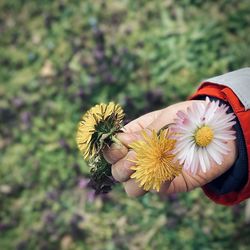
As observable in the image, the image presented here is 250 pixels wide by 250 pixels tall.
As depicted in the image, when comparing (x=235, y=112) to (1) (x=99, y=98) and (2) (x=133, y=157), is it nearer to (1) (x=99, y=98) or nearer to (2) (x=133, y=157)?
(2) (x=133, y=157)

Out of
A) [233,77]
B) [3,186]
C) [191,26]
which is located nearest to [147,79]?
[191,26]

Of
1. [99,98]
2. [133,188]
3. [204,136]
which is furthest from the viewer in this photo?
[99,98]

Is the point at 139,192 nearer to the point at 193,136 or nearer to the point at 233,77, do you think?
the point at 193,136

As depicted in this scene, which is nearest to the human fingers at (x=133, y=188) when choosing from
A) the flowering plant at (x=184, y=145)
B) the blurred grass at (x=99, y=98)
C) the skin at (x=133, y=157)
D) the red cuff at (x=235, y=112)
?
the skin at (x=133, y=157)

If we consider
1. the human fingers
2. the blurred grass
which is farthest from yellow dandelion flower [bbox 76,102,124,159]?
the blurred grass

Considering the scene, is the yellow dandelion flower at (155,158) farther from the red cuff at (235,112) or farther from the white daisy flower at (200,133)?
the red cuff at (235,112)

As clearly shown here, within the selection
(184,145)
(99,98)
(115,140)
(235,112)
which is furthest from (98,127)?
(99,98)

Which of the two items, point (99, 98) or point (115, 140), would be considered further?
point (99, 98)

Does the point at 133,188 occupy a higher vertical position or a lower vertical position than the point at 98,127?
lower

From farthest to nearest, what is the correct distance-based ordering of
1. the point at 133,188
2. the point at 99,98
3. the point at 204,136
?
the point at 99,98 → the point at 133,188 → the point at 204,136
